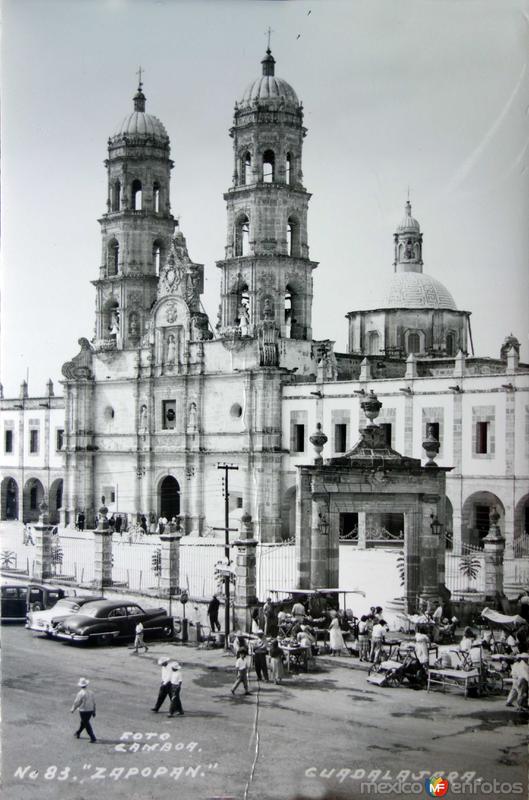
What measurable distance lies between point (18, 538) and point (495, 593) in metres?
23.2

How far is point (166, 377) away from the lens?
49.7 meters

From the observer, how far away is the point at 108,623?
23.3 metres

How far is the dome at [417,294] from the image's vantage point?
180 ft

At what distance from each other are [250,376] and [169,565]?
18.5m

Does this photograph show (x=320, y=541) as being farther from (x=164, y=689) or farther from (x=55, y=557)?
(x=55, y=557)

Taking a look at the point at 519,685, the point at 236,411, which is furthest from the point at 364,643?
the point at 236,411

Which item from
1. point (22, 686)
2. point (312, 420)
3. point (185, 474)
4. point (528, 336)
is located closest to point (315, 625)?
point (22, 686)

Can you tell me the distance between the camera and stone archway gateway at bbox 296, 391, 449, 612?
2541cm

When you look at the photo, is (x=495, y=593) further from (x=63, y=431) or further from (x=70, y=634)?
(x=63, y=431)

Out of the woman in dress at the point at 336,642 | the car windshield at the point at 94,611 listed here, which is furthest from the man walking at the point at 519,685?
the car windshield at the point at 94,611

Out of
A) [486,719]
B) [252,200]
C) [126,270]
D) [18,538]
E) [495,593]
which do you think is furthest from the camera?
[126,270]

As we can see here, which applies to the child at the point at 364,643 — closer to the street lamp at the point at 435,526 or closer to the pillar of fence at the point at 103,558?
the street lamp at the point at 435,526

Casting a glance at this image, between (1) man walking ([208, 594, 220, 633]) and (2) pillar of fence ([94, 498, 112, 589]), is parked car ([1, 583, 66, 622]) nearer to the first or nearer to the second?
(2) pillar of fence ([94, 498, 112, 589])

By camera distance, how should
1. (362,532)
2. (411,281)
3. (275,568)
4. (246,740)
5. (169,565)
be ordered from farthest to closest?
(411,281) < (362,532) < (275,568) < (169,565) < (246,740)
